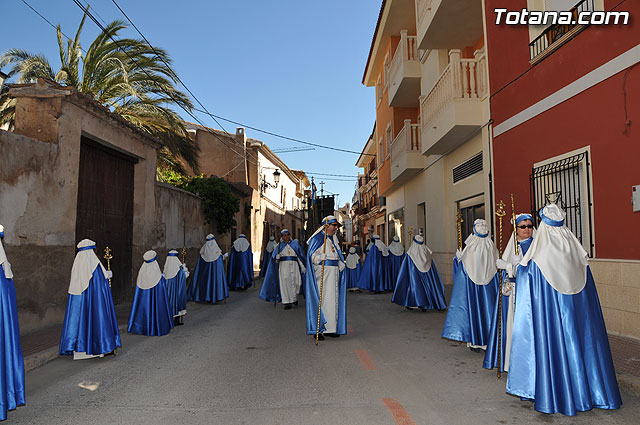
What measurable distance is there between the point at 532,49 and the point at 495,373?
6.70 metres

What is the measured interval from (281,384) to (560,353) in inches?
104

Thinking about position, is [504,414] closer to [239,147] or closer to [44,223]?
[44,223]

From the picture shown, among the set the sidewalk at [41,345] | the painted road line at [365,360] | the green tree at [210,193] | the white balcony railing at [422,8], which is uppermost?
the white balcony railing at [422,8]

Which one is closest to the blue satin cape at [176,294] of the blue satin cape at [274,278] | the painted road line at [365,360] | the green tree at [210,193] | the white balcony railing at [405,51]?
the blue satin cape at [274,278]

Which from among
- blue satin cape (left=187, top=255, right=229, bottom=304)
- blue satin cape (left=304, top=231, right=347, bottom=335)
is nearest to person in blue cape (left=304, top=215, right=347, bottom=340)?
blue satin cape (left=304, top=231, right=347, bottom=335)

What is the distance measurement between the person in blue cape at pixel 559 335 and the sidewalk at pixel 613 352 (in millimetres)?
824

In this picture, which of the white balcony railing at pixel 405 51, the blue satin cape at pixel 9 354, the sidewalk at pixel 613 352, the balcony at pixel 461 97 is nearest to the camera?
the blue satin cape at pixel 9 354

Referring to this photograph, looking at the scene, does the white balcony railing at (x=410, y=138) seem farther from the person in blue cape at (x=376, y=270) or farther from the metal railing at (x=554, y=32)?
the metal railing at (x=554, y=32)

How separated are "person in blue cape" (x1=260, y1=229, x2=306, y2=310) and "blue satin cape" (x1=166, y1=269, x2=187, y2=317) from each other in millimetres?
2571

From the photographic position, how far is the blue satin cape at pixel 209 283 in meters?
12.0

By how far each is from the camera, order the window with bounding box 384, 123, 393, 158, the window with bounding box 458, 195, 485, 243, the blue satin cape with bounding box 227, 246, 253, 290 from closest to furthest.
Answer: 1. the window with bounding box 458, 195, 485, 243
2. the blue satin cape with bounding box 227, 246, 253, 290
3. the window with bounding box 384, 123, 393, 158

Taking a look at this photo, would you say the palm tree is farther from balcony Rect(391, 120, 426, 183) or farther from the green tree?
balcony Rect(391, 120, 426, 183)

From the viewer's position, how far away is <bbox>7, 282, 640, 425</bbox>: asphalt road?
394 cm

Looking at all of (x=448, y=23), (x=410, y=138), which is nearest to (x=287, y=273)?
(x=448, y=23)
